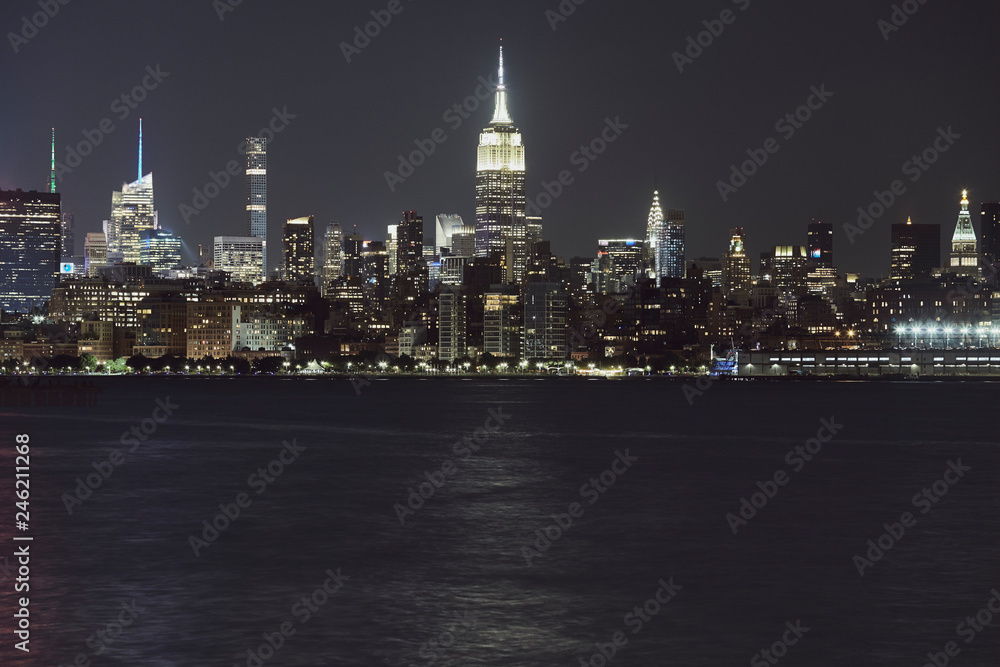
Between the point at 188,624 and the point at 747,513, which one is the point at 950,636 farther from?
the point at 747,513

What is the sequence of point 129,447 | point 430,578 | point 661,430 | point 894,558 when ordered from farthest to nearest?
point 661,430 → point 129,447 → point 894,558 → point 430,578

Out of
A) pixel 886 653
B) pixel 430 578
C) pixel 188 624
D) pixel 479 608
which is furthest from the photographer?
pixel 430 578

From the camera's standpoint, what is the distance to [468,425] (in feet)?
323

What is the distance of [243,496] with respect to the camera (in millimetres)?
50031

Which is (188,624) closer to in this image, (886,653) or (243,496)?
(886,653)

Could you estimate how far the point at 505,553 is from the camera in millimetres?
36031

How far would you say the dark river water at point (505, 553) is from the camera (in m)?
25.3

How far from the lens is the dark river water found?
2530 centimetres

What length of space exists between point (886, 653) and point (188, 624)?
1413 cm

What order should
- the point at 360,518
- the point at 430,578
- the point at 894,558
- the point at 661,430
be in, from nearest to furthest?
1. the point at 430,578
2. the point at 894,558
3. the point at 360,518
4. the point at 661,430

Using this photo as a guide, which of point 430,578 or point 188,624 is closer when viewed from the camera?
point 188,624

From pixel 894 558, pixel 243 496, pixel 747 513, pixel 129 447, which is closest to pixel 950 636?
pixel 894 558

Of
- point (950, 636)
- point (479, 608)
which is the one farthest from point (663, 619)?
point (950, 636)

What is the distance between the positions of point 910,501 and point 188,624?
31.8 meters
